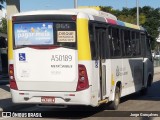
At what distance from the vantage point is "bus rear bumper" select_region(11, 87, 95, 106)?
40.5 feet

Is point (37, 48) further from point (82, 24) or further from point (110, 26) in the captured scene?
point (110, 26)

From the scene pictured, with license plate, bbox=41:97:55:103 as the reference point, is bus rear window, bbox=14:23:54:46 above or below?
above

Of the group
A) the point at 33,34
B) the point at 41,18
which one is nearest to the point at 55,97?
the point at 33,34

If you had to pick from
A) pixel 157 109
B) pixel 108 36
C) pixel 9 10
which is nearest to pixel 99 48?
pixel 108 36

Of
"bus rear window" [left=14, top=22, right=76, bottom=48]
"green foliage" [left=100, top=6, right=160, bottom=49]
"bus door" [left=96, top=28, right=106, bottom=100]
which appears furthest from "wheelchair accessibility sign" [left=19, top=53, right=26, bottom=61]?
"green foliage" [left=100, top=6, right=160, bottom=49]

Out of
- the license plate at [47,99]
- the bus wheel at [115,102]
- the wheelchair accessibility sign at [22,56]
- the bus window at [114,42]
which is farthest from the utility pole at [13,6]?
the license plate at [47,99]

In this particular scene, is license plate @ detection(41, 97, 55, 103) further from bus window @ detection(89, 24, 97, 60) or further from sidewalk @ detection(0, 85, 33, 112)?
sidewalk @ detection(0, 85, 33, 112)

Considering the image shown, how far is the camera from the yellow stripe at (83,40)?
12375mm

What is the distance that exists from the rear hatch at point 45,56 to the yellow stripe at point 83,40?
13cm

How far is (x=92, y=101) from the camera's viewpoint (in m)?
12.5

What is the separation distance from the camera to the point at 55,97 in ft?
41.0

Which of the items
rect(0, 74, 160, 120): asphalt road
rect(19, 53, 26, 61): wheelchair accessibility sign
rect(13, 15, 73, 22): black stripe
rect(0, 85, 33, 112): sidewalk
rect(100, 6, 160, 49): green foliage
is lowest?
rect(0, 74, 160, 120): asphalt road

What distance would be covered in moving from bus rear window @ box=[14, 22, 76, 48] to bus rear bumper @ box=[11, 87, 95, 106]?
4.19 ft

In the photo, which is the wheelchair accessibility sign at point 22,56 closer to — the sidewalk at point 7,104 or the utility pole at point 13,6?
the sidewalk at point 7,104
